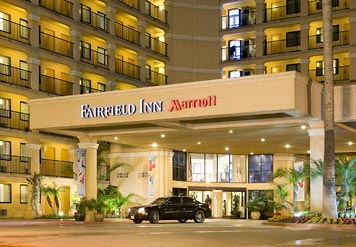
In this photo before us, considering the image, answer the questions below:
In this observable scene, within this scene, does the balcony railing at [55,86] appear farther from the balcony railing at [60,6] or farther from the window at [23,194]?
the window at [23,194]

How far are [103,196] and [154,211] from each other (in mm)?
6190

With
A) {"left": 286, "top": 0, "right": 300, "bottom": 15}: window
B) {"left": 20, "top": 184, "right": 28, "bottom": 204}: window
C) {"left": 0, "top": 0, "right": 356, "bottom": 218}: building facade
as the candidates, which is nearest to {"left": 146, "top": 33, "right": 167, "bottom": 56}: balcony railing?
{"left": 0, "top": 0, "right": 356, "bottom": 218}: building facade

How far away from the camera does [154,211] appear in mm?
40219

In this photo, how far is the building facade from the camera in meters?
51.0

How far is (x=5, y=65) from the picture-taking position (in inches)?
2005

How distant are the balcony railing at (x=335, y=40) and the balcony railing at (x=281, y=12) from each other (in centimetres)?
296

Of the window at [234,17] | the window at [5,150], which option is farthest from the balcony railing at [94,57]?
the window at [234,17]

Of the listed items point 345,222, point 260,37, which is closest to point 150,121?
point 345,222

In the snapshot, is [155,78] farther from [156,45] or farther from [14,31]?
[14,31]

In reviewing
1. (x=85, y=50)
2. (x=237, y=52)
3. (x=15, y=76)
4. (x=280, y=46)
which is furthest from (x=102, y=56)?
(x=280, y=46)

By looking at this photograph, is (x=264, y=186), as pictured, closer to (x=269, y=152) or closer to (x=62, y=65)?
(x=269, y=152)

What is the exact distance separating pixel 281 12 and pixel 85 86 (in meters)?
21.8

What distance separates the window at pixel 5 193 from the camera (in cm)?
4934

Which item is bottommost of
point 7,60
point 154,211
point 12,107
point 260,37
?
point 154,211
